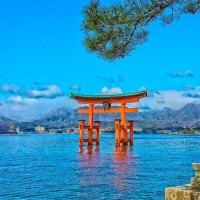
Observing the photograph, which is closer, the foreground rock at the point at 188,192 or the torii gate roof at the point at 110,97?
the foreground rock at the point at 188,192

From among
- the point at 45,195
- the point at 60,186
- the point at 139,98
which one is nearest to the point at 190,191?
the point at 45,195

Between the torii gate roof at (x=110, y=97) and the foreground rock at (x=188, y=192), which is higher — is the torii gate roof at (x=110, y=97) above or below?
above

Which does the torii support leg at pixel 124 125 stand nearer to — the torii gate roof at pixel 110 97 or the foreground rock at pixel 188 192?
the torii gate roof at pixel 110 97

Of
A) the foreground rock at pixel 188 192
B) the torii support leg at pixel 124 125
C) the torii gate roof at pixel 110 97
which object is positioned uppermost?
the torii gate roof at pixel 110 97

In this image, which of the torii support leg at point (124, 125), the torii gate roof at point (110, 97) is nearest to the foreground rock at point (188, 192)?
the torii gate roof at point (110, 97)

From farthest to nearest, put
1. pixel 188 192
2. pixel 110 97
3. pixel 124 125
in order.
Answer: pixel 124 125 < pixel 110 97 < pixel 188 192

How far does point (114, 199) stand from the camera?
1489 centimetres

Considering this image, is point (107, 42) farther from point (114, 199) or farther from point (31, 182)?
point (31, 182)

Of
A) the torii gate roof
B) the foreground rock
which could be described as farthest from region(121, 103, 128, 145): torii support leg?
the foreground rock

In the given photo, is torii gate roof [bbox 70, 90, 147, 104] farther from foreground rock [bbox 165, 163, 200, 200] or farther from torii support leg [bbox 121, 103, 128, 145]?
foreground rock [bbox 165, 163, 200, 200]

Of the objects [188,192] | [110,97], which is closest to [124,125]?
[110,97]

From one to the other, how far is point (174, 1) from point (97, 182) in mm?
12701

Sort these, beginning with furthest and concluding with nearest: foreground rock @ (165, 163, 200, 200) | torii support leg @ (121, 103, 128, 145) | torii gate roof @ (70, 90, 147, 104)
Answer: torii support leg @ (121, 103, 128, 145)
torii gate roof @ (70, 90, 147, 104)
foreground rock @ (165, 163, 200, 200)

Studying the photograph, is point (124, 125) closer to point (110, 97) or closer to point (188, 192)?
point (110, 97)
